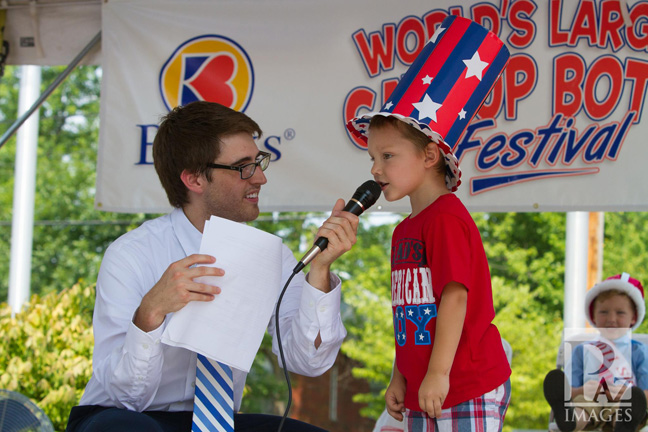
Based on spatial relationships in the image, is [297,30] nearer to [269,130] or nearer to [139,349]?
[269,130]

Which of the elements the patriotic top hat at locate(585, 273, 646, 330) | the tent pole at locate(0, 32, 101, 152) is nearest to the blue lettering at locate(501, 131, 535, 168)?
the patriotic top hat at locate(585, 273, 646, 330)

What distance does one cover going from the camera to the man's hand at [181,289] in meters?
1.82

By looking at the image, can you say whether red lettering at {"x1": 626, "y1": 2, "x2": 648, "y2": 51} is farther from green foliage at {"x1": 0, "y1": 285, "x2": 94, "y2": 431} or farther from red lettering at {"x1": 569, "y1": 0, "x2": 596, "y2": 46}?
green foliage at {"x1": 0, "y1": 285, "x2": 94, "y2": 431}

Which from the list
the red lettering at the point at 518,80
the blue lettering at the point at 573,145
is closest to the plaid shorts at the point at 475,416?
the blue lettering at the point at 573,145

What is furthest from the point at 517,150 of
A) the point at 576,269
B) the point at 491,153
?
the point at 576,269

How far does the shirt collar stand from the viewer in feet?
7.68

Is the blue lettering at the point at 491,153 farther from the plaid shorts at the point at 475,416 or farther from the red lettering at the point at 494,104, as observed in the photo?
the plaid shorts at the point at 475,416

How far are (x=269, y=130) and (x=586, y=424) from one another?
6.45 ft

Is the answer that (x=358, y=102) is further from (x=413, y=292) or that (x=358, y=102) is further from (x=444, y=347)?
(x=444, y=347)

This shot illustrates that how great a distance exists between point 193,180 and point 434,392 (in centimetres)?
107

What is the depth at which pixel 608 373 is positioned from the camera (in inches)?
140

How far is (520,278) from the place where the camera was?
11352 mm

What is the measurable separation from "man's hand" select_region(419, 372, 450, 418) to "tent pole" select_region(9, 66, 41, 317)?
667cm

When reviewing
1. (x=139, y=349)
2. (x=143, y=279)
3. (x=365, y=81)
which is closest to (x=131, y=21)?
(x=365, y=81)
